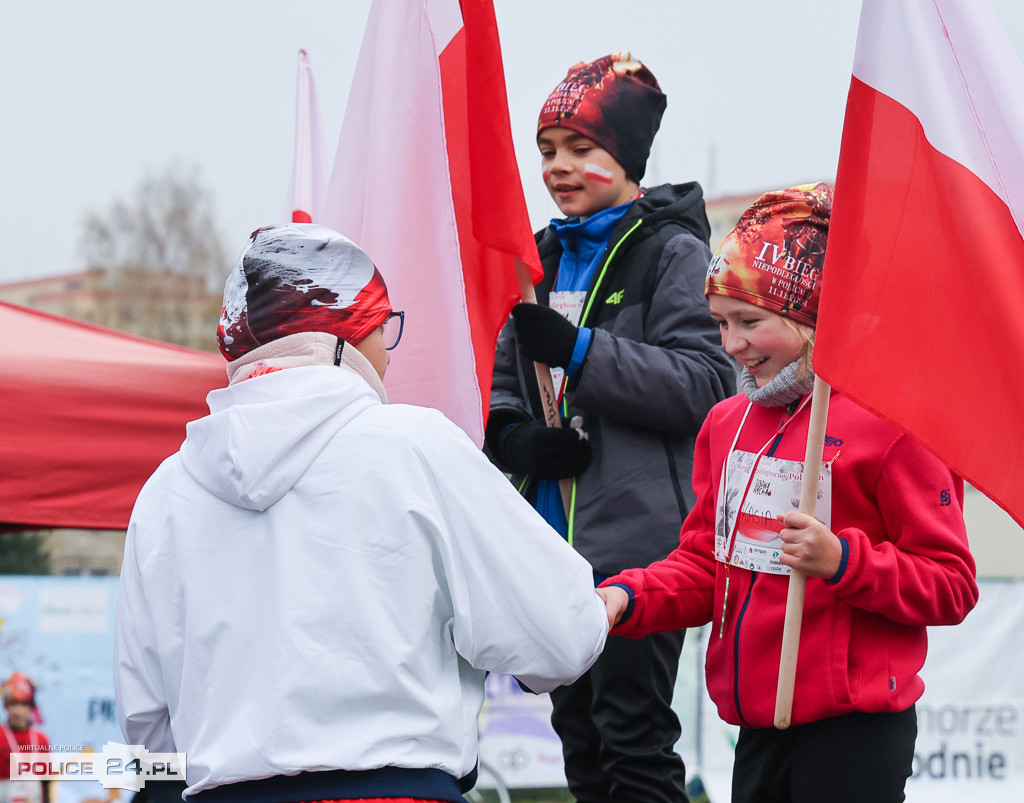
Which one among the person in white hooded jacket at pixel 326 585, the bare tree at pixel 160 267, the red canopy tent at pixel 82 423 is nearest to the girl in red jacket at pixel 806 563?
the person in white hooded jacket at pixel 326 585

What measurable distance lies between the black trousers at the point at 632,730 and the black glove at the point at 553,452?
1.45ft

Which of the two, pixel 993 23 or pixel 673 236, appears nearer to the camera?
pixel 993 23

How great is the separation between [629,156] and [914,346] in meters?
1.28

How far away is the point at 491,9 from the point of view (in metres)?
3.00

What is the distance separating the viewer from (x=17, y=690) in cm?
580

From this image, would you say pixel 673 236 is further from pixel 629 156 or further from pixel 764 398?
pixel 764 398

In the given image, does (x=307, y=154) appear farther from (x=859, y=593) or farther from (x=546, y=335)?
(x=859, y=593)

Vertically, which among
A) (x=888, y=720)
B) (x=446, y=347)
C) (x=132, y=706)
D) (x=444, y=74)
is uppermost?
(x=444, y=74)

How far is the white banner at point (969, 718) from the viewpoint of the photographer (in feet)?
23.5

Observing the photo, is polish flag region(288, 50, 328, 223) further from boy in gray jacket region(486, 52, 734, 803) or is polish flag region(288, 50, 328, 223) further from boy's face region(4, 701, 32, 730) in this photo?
boy's face region(4, 701, 32, 730)

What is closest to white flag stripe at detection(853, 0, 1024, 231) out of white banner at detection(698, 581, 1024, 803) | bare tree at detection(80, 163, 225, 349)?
white banner at detection(698, 581, 1024, 803)

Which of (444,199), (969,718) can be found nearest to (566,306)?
(444,199)

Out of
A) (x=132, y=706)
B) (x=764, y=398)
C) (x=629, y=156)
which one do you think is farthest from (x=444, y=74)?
(x=132, y=706)

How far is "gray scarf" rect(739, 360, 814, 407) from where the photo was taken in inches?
93.0
